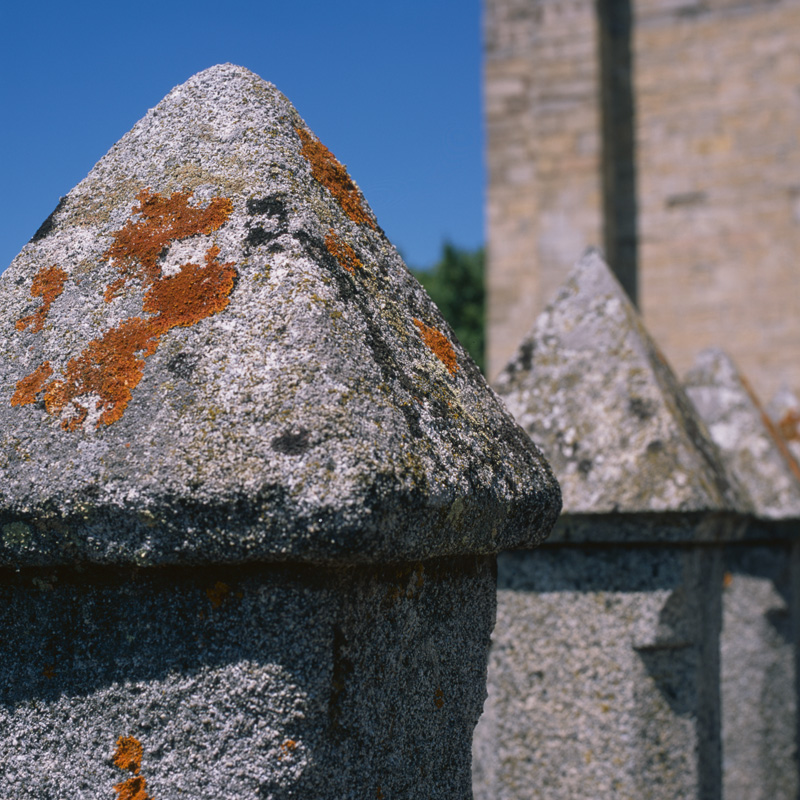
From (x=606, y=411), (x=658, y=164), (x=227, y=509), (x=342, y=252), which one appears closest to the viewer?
(x=227, y=509)

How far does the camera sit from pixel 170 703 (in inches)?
47.8

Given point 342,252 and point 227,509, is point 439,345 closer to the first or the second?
point 342,252

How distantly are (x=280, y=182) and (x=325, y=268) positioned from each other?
0.62ft

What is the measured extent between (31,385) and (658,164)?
10276mm

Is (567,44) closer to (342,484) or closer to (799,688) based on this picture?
(799,688)

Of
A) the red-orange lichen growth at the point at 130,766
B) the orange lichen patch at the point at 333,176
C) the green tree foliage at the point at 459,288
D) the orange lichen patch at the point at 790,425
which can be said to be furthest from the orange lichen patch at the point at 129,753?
the green tree foliage at the point at 459,288

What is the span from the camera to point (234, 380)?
1224 millimetres

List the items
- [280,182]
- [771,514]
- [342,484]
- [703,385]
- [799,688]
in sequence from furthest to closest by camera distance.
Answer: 1. [799,688]
2. [703,385]
3. [771,514]
4. [280,182]
5. [342,484]

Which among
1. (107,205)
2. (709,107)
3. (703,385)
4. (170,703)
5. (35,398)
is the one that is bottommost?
(170,703)

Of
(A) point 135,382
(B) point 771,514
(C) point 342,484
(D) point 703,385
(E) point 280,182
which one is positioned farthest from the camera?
(D) point 703,385

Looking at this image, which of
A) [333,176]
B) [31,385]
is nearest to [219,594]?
[31,385]

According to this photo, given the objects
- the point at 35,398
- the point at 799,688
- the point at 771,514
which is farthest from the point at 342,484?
the point at 799,688

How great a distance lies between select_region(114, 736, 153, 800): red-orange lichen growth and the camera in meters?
1.21

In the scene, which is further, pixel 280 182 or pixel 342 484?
pixel 280 182
